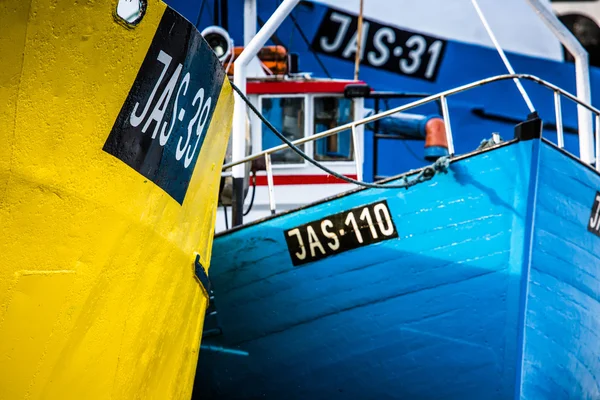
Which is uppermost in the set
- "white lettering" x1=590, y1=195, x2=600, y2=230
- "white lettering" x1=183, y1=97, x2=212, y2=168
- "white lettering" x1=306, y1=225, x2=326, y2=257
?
"white lettering" x1=183, y1=97, x2=212, y2=168

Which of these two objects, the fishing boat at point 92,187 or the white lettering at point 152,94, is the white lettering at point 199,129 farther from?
the white lettering at point 152,94

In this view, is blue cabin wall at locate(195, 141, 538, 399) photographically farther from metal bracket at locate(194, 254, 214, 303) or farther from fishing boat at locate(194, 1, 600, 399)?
metal bracket at locate(194, 254, 214, 303)

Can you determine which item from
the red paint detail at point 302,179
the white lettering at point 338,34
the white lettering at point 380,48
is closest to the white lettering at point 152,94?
the red paint detail at point 302,179

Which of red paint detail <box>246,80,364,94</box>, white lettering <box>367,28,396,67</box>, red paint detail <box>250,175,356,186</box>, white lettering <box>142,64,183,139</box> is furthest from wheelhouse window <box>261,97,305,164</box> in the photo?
white lettering <box>142,64,183,139</box>

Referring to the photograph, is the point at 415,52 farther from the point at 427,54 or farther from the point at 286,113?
the point at 286,113

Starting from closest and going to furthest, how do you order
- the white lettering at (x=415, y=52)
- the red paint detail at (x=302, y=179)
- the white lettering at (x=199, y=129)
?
the white lettering at (x=199, y=129)
the red paint detail at (x=302, y=179)
the white lettering at (x=415, y=52)

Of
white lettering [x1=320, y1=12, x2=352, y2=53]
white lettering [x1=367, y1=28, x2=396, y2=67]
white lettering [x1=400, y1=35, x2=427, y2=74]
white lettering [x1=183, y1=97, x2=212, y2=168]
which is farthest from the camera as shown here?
white lettering [x1=400, y1=35, x2=427, y2=74]

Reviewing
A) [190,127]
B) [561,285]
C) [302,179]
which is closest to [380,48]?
[302,179]

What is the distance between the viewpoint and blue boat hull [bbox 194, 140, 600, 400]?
5344mm

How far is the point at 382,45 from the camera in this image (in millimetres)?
12805

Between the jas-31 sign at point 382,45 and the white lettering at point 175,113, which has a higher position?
the white lettering at point 175,113

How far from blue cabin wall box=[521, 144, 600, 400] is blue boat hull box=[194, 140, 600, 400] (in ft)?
0.03

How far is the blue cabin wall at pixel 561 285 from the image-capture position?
5.33 m

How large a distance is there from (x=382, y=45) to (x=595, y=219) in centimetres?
748
